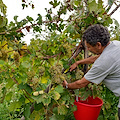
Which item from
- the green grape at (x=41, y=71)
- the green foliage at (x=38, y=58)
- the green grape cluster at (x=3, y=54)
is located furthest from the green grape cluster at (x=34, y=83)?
the green grape cluster at (x=3, y=54)

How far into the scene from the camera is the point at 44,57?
1.26 metres

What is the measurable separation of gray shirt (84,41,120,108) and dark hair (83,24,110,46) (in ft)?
0.35

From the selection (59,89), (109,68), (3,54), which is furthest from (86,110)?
(3,54)

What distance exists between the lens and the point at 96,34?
57.3 inches

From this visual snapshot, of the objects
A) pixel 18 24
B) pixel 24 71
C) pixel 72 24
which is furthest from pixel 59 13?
pixel 24 71

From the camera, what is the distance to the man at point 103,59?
4.60ft

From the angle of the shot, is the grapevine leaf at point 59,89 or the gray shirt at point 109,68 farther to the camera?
the gray shirt at point 109,68

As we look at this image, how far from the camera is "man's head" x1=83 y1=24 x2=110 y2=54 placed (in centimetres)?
143

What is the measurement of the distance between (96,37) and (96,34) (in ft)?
0.10

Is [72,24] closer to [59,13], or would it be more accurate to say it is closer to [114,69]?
[59,13]

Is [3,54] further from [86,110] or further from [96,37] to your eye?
[86,110]

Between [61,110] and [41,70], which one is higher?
[41,70]

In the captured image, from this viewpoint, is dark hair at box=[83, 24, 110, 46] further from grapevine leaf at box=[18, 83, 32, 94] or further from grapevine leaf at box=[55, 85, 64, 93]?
grapevine leaf at box=[18, 83, 32, 94]

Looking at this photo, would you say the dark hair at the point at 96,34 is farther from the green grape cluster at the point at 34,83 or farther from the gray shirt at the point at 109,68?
the green grape cluster at the point at 34,83
